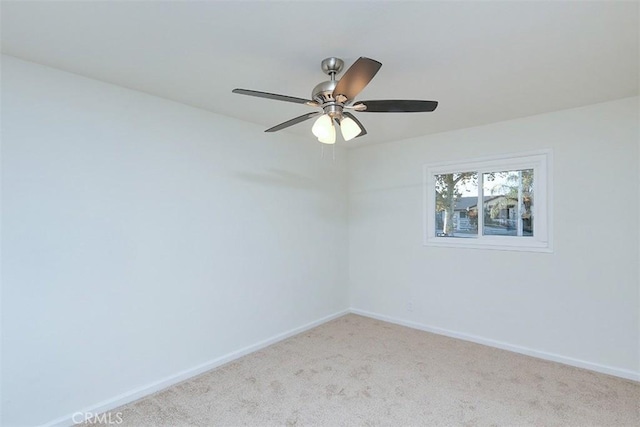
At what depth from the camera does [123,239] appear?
2.38 metres

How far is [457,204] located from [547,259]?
1029 millimetres

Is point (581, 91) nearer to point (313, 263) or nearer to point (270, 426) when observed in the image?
point (313, 263)

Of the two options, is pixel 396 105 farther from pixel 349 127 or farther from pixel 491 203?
pixel 491 203

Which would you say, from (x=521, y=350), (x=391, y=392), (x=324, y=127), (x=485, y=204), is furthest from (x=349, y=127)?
(x=521, y=350)

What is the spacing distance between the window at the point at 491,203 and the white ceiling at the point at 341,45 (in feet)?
2.75

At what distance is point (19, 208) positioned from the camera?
195 cm

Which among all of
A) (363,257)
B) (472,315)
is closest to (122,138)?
(363,257)

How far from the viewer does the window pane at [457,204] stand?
11.8 feet

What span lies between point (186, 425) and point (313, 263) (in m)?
2.16

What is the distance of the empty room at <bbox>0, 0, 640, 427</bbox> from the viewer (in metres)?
1.74

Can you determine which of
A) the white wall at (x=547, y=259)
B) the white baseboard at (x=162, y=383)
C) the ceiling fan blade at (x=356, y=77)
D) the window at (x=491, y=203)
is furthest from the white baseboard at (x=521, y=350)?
the ceiling fan blade at (x=356, y=77)

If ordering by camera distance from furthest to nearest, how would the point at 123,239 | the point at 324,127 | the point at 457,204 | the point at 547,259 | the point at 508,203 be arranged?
the point at 457,204, the point at 508,203, the point at 547,259, the point at 123,239, the point at 324,127

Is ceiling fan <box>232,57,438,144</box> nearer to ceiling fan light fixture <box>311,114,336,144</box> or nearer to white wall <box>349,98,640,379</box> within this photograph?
ceiling fan light fixture <box>311,114,336,144</box>

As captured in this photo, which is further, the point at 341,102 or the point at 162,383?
the point at 162,383
